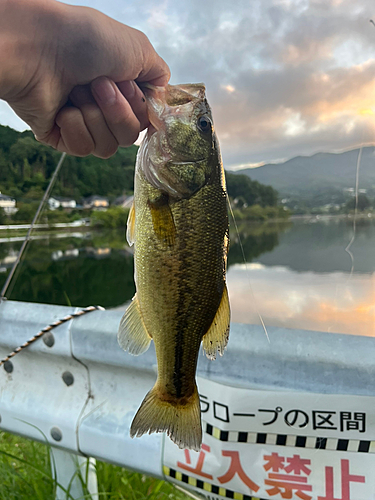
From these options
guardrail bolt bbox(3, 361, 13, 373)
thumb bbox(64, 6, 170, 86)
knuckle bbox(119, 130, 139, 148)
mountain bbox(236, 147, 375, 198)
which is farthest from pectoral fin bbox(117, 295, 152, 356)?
guardrail bolt bbox(3, 361, 13, 373)

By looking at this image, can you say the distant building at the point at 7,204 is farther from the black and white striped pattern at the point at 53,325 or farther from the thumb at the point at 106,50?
the thumb at the point at 106,50

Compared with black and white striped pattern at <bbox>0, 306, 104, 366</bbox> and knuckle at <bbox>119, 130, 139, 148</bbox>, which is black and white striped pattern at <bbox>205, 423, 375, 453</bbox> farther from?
knuckle at <bbox>119, 130, 139, 148</bbox>

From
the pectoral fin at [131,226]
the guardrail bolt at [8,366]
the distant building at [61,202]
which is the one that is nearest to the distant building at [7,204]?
the distant building at [61,202]

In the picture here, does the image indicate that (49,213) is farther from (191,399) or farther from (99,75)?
(191,399)

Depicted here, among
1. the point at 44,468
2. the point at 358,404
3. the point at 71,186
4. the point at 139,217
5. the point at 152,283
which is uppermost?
the point at 71,186

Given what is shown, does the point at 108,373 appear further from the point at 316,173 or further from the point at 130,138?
the point at 316,173

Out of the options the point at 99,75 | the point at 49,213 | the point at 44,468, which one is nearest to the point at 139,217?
the point at 99,75
